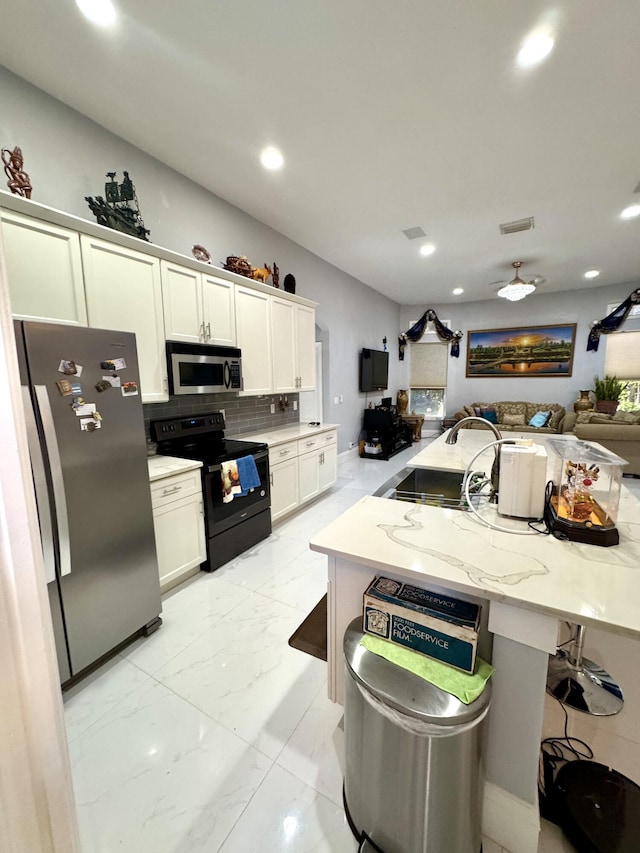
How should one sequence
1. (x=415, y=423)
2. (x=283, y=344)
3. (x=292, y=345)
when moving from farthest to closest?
(x=415, y=423), (x=292, y=345), (x=283, y=344)

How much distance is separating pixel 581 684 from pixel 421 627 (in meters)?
1.17

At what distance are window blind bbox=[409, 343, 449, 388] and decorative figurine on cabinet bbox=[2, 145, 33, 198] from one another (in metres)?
7.13

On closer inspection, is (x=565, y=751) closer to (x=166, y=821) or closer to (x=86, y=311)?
(x=166, y=821)

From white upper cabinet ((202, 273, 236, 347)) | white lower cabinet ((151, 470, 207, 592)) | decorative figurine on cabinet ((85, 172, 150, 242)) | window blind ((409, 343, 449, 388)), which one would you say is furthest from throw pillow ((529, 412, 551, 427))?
decorative figurine on cabinet ((85, 172, 150, 242))

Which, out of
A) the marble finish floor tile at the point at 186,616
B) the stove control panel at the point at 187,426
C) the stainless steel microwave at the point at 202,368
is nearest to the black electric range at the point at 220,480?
the stove control panel at the point at 187,426

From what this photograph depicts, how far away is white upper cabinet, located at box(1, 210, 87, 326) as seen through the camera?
1655 mm

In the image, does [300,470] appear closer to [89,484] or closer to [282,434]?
[282,434]

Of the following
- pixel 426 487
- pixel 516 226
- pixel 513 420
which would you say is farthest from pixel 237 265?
pixel 513 420

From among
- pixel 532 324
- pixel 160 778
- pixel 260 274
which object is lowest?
pixel 160 778

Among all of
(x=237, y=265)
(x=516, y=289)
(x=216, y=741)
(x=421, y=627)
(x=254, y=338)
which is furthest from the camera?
(x=516, y=289)

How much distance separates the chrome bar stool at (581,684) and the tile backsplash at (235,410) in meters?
2.75

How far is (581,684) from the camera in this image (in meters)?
1.51

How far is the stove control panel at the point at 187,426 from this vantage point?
2.58 meters

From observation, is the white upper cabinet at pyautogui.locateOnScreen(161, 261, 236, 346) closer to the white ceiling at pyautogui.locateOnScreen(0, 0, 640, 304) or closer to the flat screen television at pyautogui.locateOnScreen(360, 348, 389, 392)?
the white ceiling at pyautogui.locateOnScreen(0, 0, 640, 304)
